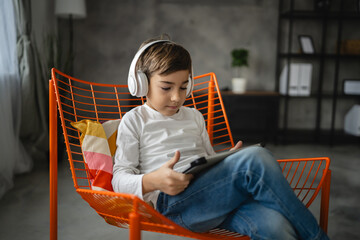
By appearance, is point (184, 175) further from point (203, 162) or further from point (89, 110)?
point (89, 110)

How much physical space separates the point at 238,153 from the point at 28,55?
2122mm

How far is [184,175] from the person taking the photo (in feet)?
3.10

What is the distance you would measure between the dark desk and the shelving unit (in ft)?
0.63

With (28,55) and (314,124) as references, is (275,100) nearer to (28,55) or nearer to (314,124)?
(314,124)

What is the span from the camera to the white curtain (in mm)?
2236

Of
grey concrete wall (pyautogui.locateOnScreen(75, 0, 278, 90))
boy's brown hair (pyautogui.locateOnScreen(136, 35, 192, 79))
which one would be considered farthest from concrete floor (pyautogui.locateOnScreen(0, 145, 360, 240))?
grey concrete wall (pyautogui.locateOnScreen(75, 0, 278, 90))

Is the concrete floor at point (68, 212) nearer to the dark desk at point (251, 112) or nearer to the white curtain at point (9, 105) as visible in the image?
the white curtain at point (9, 105)

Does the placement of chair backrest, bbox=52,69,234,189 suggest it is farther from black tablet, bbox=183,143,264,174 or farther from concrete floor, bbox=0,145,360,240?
black tablet, bbox=183,143,264,174

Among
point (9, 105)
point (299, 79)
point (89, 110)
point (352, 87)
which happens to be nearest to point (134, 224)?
point (89, 110)

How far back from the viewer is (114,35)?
12.8ft

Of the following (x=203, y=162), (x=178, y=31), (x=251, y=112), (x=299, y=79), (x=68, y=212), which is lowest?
(x=68, y=212)

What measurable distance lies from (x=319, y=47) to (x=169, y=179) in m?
3.71

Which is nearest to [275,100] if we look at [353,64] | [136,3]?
[353,64]

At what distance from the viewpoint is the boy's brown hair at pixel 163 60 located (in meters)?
1.16
